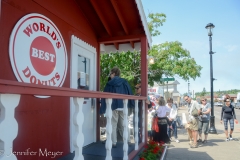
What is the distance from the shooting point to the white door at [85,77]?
3880 mm

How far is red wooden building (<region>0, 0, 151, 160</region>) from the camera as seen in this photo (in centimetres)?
167

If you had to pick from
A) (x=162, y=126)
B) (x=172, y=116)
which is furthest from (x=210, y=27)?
(x=162, y=126)

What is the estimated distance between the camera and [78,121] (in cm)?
168

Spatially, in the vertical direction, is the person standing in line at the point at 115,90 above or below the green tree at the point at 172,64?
below

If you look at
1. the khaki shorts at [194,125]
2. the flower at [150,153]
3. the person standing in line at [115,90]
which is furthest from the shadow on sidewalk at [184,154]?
the person standing in line at [115,90]

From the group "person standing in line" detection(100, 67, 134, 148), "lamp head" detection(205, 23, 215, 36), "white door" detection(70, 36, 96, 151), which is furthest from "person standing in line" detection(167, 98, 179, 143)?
"lamp head" detection(205, 23, 215, 36)

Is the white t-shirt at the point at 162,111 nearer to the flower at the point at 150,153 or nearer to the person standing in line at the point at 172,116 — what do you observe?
the flower at the point at 150,153

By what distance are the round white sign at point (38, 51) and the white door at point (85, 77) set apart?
0.38 m

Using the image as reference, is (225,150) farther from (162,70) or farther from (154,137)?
(162,70)

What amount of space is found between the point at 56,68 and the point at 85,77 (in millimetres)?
1175

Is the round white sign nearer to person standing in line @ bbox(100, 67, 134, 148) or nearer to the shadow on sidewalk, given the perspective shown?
person standing in line @ bbox(100, 67, 134, 148)

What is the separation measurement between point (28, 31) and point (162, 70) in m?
9.32

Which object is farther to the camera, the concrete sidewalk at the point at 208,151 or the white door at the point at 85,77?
the concrete sidewalk at the point at 208,151

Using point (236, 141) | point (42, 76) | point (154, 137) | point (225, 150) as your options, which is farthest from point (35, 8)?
point (236, 141)
